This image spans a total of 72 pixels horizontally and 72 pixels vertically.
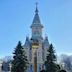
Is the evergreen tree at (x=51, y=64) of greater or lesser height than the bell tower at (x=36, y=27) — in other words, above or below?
below

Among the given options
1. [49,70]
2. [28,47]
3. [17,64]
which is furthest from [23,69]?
[28,47]

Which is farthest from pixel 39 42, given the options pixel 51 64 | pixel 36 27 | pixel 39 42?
A: pixel 51 64

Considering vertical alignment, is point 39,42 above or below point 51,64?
above

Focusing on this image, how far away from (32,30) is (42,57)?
27.7 ft

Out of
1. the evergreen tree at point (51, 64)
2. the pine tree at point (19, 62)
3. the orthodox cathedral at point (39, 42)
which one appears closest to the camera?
the pine tree at point (19, 62)

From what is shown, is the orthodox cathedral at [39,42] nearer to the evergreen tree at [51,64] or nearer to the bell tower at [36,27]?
the bell tower at [36,27]

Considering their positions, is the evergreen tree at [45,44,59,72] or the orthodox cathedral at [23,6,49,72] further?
the orthodox cathedral at [23,6,49,72]

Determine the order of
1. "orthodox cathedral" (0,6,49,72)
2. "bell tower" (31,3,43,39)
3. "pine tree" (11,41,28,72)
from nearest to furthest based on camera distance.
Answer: "pine tree" (11,41,28,72), "orthodox cathedral" (0,6,49,72), "bell tower" (31,3,43,39)

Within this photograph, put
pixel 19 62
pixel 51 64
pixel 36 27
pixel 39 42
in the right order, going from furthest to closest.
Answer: pixel 36 27 < pixel 39 42 < pixel 51 64 < pixel 19 62

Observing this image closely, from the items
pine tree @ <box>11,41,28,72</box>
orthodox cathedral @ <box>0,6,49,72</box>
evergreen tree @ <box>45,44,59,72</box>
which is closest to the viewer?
pine tree @ <box>11,41,28,72</box>

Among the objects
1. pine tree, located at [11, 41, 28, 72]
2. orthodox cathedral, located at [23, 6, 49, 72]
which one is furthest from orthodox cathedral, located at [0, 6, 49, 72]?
pine tree, located at [11, 41, 28, 72]

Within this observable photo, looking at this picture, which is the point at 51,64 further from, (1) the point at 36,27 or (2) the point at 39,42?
(1) the point at 36,27

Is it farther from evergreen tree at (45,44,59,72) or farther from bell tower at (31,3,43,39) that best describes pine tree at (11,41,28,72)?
bell tower at (31,3,43,39)

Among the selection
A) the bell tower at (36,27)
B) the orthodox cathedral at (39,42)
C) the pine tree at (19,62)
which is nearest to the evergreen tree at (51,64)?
the pine tree at (19,62)
